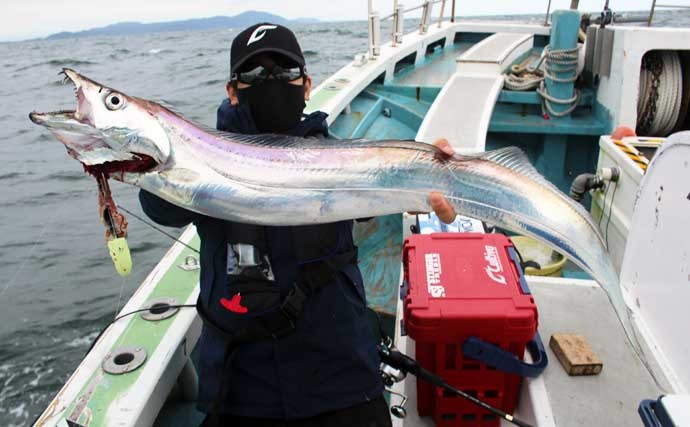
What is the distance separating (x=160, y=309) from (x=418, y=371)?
146 cm

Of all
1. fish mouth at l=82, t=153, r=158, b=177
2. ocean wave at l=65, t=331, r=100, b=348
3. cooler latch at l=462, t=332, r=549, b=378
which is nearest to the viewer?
fish mouth at l=82, t=153, r=158, b=177

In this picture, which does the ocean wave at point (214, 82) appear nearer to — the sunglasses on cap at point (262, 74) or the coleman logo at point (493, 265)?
the coleman logo at point (493, 265)

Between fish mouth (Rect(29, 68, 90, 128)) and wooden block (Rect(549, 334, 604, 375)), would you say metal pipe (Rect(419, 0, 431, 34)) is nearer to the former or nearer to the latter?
wooden block (Rect(549, 334, 604, 375))

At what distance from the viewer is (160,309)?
2848mm

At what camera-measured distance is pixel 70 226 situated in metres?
9.72

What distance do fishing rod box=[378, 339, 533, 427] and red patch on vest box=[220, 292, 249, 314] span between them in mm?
850

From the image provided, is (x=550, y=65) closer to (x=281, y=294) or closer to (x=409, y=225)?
(x=409, y=225)

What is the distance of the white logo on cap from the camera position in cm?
207

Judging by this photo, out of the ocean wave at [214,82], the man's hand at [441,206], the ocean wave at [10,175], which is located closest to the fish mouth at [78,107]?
the man's hand at [441,206]

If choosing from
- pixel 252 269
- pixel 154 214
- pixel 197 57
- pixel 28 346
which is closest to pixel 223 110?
pixel 154 214

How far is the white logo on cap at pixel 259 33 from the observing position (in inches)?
81.6

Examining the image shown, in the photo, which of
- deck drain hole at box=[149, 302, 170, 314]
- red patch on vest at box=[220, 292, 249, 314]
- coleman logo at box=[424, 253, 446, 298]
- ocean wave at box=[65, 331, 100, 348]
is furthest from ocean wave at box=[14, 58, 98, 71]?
red patch on vest at box=[220, 292, 249, 314]

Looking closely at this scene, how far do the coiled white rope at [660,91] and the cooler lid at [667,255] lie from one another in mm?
4711

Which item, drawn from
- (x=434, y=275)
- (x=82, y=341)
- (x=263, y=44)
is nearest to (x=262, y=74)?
(x=263, y=44)
